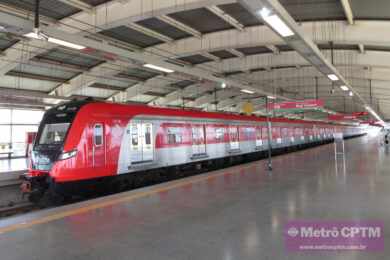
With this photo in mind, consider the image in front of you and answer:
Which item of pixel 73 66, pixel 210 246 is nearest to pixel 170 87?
pixel 73 66

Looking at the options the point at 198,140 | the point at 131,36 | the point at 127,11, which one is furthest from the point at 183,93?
the point at 127,11

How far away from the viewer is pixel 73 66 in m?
20.2

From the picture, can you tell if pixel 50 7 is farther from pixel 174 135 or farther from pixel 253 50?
pixel 253 50

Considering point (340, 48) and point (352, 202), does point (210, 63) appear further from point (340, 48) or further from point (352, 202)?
point (352, 202)

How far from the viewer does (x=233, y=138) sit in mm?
16234

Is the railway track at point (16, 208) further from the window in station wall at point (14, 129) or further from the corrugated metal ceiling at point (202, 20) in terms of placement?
the window in station wall at point (14, 129)

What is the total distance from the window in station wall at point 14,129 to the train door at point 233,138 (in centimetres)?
1737

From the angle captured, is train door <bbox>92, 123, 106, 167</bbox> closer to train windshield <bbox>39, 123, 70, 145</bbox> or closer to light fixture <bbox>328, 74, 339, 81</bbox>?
train windshield <bbox>39, 123, 70, 145</bbox>

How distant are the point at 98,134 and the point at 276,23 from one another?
17.3ft

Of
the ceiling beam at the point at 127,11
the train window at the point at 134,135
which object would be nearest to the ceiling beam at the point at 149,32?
the ceiling beam at the point at 127,11

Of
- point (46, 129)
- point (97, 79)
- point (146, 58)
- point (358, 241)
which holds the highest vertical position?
point (97, 79)

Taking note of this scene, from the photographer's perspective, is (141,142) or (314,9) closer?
(141,142)

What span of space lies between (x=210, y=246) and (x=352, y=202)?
3622mm

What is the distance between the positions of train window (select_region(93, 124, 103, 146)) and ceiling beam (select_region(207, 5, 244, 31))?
6377mm
